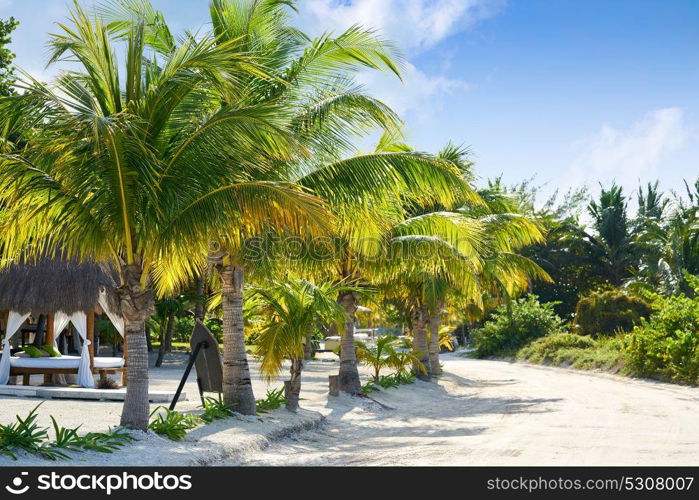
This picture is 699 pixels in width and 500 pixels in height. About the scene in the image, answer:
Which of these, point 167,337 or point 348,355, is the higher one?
point 167,337

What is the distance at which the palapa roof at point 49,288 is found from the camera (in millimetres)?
16469

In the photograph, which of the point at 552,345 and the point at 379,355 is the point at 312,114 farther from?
the point at 552,345

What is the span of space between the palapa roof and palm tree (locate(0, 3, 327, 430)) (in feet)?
23.6

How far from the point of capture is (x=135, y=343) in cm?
927

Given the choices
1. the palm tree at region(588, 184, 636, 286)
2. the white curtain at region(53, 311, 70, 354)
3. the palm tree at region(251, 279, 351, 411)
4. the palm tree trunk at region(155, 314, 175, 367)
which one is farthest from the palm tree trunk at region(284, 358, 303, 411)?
the palm tree at region(588, 184, 636, 286)

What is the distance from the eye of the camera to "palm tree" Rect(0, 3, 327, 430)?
870cm

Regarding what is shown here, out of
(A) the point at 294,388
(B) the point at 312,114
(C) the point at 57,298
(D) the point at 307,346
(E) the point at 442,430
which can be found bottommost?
(E) the point at 442,430

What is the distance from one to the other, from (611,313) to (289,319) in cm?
2579

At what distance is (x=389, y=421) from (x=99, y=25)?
8888 mm

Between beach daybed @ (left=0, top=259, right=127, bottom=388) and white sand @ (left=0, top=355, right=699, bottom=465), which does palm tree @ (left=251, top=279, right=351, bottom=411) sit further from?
beach daybed @ (left=0, top=259, right=127, bottom=388)

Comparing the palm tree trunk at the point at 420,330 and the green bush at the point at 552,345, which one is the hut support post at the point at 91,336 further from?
the green bush at the point at 552,345

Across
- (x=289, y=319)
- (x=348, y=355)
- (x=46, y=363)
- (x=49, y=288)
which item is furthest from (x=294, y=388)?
(x=49, y=288)
